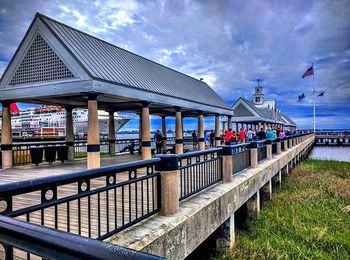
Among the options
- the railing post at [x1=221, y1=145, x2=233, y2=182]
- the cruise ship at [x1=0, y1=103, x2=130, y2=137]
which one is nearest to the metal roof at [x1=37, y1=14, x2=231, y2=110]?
the railing post at [x1=221, y1=145, x2=233, y2=182]

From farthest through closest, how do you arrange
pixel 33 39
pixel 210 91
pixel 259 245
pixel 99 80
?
pixel 210 91 < pixel 33 39 < pixel 99 80 < pixel 259 245

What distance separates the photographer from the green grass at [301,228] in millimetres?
8492

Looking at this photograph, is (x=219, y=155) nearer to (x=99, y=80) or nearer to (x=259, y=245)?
(x=259, y=245)

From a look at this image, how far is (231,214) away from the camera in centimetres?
866

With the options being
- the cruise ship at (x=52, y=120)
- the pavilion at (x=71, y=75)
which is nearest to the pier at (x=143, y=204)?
the pavilion at (x=71, y=75)

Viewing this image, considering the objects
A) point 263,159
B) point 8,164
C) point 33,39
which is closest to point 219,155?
A: point 263,159

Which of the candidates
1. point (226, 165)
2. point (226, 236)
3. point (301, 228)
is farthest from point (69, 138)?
point (301, 228)

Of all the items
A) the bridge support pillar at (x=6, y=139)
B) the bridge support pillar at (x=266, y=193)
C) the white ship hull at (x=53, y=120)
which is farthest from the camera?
the white ship hull at (x=53, y=120)

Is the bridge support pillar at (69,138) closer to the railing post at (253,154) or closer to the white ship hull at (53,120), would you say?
the railing post at (253,154)

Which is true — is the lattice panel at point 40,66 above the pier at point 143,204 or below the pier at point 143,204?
above

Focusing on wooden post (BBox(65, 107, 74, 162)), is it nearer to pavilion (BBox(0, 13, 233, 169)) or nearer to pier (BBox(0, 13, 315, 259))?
pier (BBox(0, 13, 315, 259))

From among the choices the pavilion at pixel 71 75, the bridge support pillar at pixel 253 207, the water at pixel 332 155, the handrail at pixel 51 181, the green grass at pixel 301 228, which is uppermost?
the pavilion at pixel 71 75

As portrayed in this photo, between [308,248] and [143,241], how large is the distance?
6.53 metres

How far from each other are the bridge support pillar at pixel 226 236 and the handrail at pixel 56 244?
7744 mm
